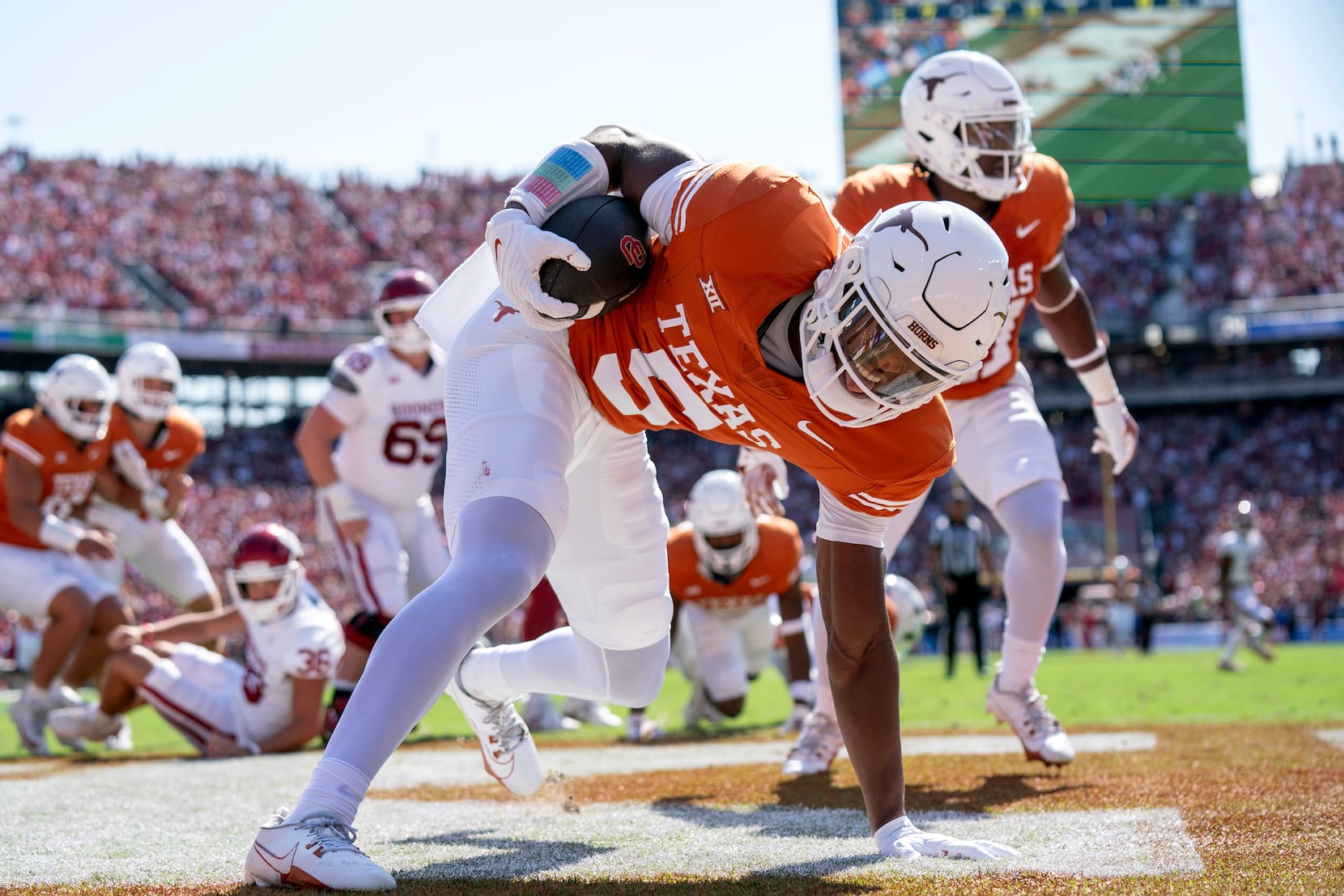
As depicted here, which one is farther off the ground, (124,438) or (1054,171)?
(1054,171)

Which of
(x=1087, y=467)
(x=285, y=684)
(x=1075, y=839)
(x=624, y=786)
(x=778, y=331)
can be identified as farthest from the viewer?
(x=1087, y=467)

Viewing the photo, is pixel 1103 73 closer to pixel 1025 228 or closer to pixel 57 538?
pixel 1025 228

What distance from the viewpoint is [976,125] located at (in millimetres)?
4707

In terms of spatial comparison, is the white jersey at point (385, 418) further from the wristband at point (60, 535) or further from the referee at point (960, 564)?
the referee at point (960, 564)

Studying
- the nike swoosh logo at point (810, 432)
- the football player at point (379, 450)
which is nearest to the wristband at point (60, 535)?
the football player at point (379, 450)

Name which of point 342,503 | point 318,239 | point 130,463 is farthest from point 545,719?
point 318,239

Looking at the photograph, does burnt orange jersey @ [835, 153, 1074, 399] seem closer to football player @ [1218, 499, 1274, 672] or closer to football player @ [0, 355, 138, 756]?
football player @ [0, 355, 138, 756]

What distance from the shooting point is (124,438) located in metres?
8.98

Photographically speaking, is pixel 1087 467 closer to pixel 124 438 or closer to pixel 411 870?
pixel 124 438

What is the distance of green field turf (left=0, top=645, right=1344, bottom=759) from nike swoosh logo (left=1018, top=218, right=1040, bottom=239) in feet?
10.2

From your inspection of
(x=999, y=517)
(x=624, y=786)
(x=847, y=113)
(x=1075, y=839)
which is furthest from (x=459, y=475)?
(x=847, y=113)

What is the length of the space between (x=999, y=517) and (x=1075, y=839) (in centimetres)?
201

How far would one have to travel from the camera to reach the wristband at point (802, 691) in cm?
764

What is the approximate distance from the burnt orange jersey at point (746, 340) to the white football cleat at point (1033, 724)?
2.07 m
